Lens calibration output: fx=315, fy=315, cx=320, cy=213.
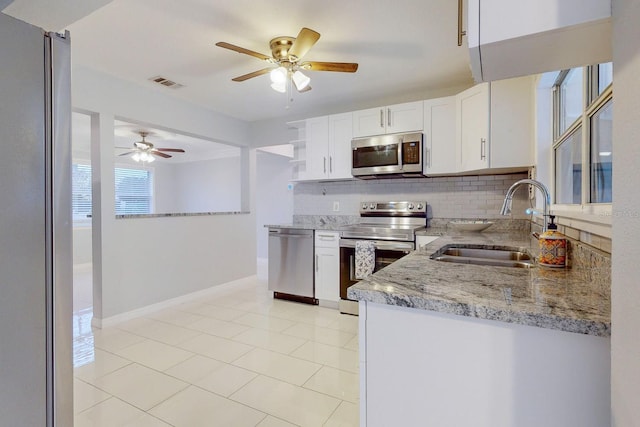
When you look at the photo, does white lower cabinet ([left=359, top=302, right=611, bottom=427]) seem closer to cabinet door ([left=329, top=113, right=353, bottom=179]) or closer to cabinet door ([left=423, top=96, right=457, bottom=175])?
cabinet door ([left=423, top=96, right=457, bottom=175])

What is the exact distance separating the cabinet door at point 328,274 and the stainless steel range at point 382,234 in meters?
0.09

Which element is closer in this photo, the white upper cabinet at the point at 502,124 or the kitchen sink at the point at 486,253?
the kitchen sink at the point at 486,253

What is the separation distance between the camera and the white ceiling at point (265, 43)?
205 cm

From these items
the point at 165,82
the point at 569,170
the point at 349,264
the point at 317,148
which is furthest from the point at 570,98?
the point at 165,82

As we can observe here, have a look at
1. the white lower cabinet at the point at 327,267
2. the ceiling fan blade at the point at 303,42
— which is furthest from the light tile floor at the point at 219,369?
the ceiling fan blade at the point at 303,42

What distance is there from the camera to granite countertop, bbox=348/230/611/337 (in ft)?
2.36

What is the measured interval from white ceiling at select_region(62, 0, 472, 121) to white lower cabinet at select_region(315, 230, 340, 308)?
1648mm

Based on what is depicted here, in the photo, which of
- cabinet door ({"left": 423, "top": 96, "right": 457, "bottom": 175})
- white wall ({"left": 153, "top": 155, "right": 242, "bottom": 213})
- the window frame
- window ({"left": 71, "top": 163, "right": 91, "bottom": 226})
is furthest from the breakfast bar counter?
window ({"left": 71, "top": 163, "right": 91, "bottom": 226})

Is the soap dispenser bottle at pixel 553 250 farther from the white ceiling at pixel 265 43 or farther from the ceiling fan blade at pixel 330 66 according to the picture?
the ceiling fan blade at pixel 330 66

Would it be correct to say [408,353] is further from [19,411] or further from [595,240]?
[19,411]

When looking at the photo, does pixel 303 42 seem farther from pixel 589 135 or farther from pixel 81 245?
pixel 81 245

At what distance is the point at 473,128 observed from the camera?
289 cm

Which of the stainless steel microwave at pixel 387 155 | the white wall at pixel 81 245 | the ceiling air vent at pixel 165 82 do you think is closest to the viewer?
the ceiling air vent at pixel 165 82

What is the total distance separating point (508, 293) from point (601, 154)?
2.73 ft
